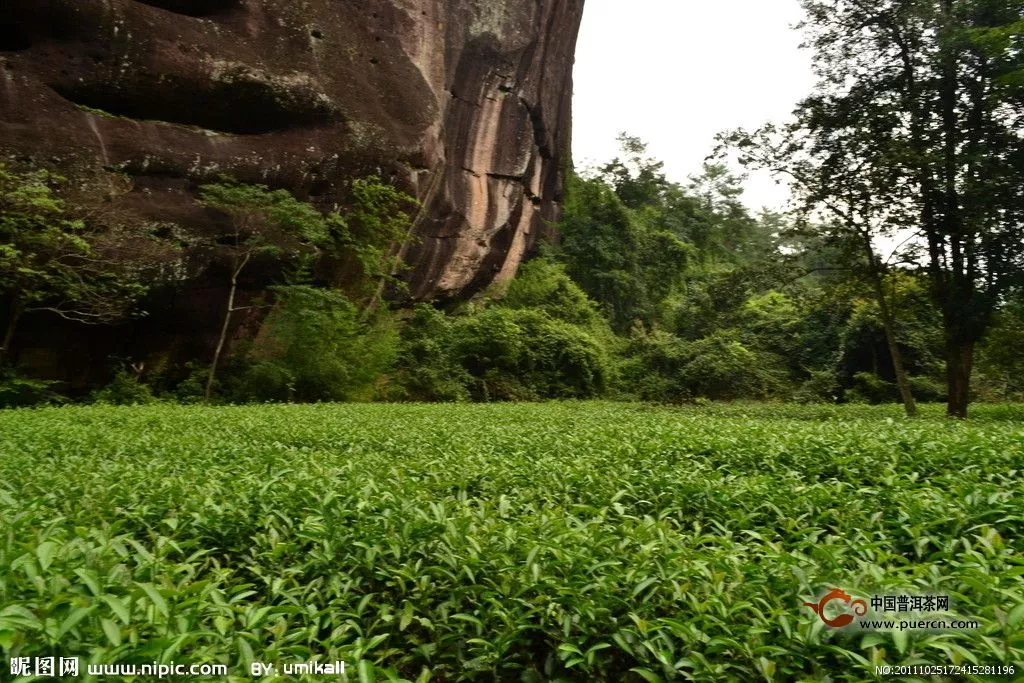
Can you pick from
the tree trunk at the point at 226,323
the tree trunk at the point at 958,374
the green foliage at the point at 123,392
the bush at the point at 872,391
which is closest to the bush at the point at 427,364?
the tree trunk at the point at 226,323

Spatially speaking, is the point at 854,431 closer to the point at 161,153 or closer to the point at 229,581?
the point at 229,581

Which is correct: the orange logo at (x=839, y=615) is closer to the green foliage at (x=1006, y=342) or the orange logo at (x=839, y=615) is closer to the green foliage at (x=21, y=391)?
the green foliage at (x=1006, y=342)

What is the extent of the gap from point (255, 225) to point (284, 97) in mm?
2913

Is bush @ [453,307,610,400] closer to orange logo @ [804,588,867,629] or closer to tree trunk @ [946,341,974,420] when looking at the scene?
tree trunk @ [946,341,974,420]

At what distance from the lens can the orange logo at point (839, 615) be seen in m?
1.88

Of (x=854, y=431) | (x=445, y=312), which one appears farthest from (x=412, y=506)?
(x=445, y=312)

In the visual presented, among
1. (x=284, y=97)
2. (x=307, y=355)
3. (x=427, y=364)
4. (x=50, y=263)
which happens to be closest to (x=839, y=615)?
(x=50, y=263)

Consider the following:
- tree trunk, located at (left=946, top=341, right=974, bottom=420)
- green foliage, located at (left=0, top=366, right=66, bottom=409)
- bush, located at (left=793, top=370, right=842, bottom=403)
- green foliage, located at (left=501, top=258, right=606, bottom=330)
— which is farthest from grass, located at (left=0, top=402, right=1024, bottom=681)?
green foliage, located at (left=501, top=258, right=606, bottom=330)

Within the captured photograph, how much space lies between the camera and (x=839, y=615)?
190 centimetres

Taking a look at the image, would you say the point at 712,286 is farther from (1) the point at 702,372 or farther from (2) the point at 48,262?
(2) the point at 48,262

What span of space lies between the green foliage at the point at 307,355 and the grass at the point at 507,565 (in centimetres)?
1029

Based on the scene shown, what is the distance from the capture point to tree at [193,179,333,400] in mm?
13602

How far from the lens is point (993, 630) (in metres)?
1.75

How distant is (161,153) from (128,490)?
11693mm
